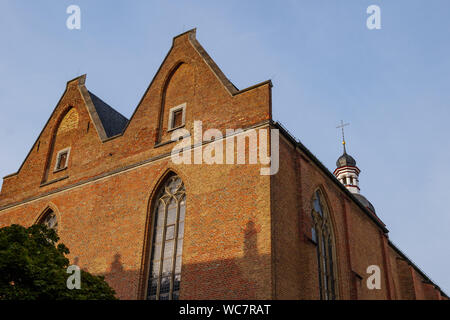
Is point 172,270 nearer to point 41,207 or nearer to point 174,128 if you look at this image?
point 174,128

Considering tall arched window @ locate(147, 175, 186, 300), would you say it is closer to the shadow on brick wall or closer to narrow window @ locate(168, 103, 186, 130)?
the shadow on brick wall

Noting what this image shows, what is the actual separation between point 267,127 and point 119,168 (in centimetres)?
617

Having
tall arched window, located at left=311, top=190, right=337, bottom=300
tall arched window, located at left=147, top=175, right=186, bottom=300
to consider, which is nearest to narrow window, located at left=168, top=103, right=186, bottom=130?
tall arched window, located at left=147, top=175, right=186, bottom=300

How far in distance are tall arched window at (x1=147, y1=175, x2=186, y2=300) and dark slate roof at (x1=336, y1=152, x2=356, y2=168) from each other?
2885 centimetres

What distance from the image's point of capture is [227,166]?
16484 millimetres

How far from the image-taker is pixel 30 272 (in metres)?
10.9

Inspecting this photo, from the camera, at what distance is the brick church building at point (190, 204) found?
1514cm

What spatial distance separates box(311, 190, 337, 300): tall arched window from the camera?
17938 millimetres

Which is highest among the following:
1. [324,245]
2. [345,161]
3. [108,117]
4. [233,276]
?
[345,161]

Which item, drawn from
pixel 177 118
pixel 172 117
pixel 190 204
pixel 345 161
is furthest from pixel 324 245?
pixel 345 161

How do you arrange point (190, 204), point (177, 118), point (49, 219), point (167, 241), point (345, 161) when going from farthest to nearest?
point (345, 161) < point (49, 219) < point (177, 118) < point (167, 241) < point (190, 204)

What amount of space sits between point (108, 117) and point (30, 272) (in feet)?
43.9

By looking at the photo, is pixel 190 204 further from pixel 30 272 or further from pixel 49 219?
pixel 49 219
